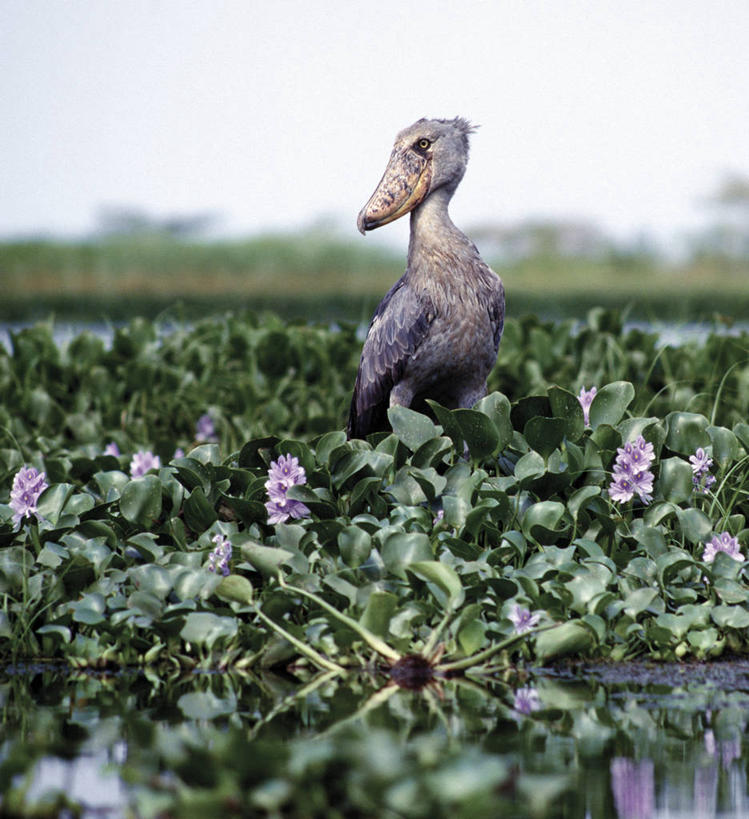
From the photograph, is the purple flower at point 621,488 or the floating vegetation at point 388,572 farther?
the purple flower at point 621,488

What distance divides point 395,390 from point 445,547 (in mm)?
1010

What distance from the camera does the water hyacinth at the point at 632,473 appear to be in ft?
12.4

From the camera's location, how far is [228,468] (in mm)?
3861

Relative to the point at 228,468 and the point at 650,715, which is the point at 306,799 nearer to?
the point at 650,715

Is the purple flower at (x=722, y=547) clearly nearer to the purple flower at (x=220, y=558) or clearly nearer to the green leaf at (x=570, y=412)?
the green leaf at (x=570, y=412)

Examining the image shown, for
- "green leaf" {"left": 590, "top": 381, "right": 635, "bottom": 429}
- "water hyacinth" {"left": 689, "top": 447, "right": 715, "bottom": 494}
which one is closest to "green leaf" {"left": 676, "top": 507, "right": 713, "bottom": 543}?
"water hyacinth" {"left": 689, "top": 447, "right": 715, "bottom": 494}

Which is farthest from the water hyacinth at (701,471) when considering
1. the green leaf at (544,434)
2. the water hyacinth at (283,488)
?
the water hyacinth at (283,488)

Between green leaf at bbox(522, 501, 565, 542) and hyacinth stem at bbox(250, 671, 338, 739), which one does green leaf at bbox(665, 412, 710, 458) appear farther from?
hyacinth stem at bbox(250, 671, 338, 739)

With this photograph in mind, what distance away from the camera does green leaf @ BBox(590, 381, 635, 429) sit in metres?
4.12

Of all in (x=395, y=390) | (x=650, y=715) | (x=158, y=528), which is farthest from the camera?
(x=395, y=390)

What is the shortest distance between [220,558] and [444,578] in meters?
0.74

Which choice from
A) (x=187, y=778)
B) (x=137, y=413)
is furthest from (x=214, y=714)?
(x=137, y=413)

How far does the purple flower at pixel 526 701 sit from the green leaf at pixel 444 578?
28 centimetres

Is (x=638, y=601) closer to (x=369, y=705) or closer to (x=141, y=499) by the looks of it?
(x=369, y=705)
